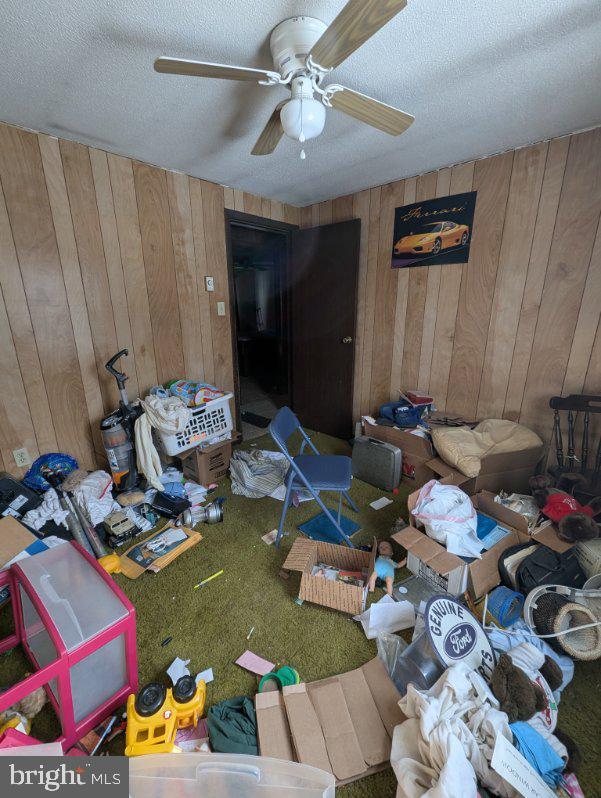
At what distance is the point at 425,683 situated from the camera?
1.15 m

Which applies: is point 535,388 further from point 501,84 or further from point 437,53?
point 437,53

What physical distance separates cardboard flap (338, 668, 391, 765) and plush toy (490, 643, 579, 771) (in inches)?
15.3

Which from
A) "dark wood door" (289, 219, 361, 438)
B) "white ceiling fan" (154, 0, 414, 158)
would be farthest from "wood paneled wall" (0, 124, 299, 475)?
"white ceiling fan" (154, 0, 414, 158)

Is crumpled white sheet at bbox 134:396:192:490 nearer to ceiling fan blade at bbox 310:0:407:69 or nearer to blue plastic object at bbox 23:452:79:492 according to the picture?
blue plastic object at bbox 23:452:79:492

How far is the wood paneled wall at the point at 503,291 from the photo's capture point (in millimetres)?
1996

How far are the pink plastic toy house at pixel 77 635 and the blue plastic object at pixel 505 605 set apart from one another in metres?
1.45

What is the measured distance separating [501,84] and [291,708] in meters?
2.61

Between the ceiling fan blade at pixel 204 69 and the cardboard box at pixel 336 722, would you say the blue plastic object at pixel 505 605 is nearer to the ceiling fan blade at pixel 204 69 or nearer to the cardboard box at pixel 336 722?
the cardboard box at pixel 336 722

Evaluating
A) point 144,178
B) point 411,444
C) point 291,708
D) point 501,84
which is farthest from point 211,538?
point 501,84

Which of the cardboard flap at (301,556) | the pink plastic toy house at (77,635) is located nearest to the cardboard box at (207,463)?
the cardboard flap at (301,556)

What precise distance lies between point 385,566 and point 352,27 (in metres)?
2.06

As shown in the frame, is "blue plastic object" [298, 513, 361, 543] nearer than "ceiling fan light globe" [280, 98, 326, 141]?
No

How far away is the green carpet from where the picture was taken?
1.15 metres

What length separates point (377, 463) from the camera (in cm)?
252
